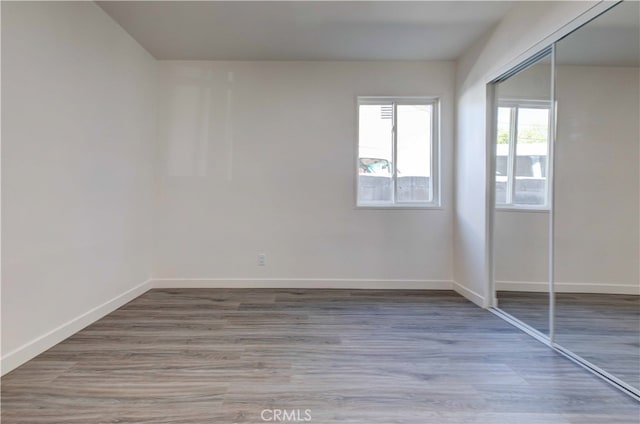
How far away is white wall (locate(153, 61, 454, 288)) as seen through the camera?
3551 millimetres

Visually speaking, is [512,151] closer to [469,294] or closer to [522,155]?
[522,155]

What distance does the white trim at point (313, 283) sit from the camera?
357cm

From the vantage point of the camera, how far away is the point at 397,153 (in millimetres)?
3656

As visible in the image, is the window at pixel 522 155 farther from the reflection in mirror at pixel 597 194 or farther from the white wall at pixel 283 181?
the white wall at pixel 283 181

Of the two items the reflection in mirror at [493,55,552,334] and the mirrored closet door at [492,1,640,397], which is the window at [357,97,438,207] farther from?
the mirrored closet door at [492,1,640,397]

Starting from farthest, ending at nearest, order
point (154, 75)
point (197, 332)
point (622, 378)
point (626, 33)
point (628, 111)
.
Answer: point (154, 75)
point (197, 332)
point (628, 111)
point (626, 33)
point (622, 378)

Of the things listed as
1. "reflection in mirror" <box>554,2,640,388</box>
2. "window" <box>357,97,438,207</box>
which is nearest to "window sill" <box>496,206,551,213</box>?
"reflection in mirror" <box>554,2,640,388</box>

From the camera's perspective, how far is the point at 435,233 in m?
3.59

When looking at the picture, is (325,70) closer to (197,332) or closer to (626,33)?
(626,33)

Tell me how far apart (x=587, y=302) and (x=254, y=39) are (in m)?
3.69

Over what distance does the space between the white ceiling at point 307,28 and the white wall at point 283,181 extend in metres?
0.23

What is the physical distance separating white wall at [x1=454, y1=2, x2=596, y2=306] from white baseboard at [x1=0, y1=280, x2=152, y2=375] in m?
3.47

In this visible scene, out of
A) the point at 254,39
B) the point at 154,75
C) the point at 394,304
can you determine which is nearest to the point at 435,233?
the point at 394,304

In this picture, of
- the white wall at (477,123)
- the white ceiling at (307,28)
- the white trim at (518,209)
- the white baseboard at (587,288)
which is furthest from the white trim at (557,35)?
the white baseboard at (587,288)
